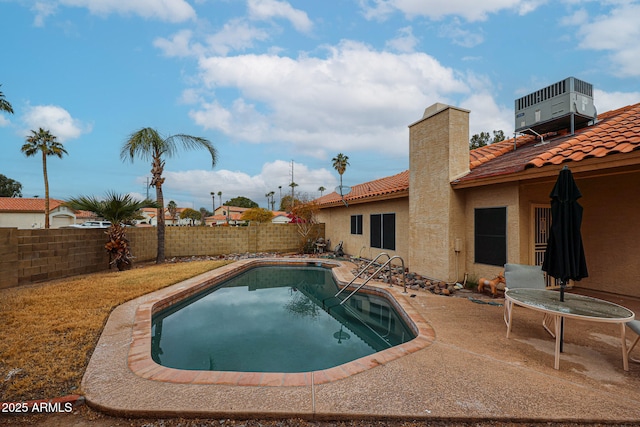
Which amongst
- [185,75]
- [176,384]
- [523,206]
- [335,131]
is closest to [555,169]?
[523,206]

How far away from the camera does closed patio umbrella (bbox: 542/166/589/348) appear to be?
12.5 feet

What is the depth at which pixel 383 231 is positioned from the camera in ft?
37.1

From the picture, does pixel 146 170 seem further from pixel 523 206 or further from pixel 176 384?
pixel 523 206

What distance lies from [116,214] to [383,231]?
32.2 feet

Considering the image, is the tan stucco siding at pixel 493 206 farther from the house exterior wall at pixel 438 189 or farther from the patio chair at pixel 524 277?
the patio chair at pixel 524 277

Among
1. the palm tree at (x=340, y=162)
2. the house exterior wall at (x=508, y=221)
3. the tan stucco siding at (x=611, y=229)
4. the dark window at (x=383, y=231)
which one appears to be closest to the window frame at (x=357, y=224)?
the dark window at (x=383, y=231)

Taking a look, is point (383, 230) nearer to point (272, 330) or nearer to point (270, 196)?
point (272, 330)

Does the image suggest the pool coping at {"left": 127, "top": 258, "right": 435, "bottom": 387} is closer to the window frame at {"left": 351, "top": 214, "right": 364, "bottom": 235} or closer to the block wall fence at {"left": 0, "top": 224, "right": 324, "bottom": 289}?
the block wall fence at {"left": 0, "top": 224, "right": 324, "bottom": 289}

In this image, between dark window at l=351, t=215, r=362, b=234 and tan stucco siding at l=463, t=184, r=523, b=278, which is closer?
tan stucco siding at l=463, t=184, r=523, b=278

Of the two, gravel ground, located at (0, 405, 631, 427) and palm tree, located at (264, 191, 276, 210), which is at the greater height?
palm tree, located at (264, 191, 276, 210)

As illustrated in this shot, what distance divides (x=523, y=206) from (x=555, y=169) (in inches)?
54.4

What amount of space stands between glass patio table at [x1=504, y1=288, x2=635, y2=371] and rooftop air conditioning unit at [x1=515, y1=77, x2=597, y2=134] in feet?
19.2

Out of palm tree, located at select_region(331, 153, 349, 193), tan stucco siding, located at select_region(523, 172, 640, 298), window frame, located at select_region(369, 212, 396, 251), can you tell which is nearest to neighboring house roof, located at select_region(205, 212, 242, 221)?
palm tree, located at select_region(331, 153, 349, 193)

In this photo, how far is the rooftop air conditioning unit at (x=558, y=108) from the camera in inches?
297
